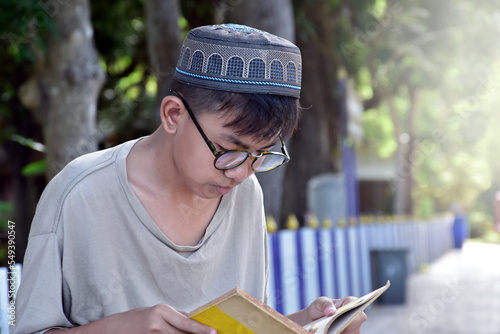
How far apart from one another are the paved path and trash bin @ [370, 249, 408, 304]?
0.16 meters

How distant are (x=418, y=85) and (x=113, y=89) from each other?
25.8 feet

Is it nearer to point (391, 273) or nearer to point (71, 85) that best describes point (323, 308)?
point (71, 85)

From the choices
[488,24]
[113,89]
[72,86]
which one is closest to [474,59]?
[488,24]

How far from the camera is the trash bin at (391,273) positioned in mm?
9680

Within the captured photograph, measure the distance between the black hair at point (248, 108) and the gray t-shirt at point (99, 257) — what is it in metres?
0.26

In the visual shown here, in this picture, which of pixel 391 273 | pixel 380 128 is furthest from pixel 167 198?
pixel 380 128

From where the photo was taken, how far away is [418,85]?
1595cm

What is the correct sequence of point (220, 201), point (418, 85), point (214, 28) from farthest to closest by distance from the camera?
point (418, 85), point (220, 201), point (214, 28)

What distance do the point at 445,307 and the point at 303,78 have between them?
4569 millimetres

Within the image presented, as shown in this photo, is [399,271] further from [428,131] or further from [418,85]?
[428,131]

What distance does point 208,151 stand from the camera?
1630 mm

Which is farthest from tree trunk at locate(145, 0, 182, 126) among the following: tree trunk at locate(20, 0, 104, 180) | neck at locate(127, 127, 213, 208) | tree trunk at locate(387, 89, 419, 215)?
tree trunk at locate(387, 89, 419, 215)

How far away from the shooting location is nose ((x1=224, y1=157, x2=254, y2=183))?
1.65 meters

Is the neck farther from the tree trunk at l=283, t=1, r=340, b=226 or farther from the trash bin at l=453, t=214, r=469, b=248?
the trash bin at l=453, t=214, r=469, b=248
